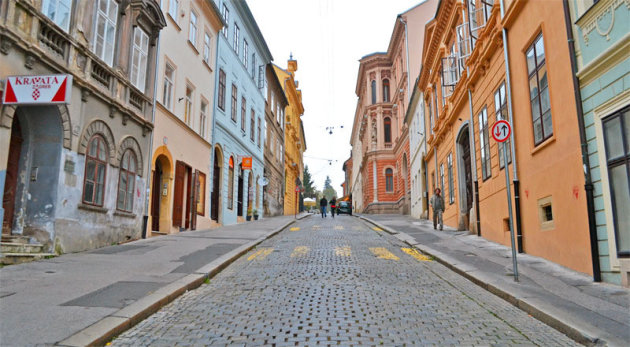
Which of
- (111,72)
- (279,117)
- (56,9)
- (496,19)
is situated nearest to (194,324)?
(56,9)

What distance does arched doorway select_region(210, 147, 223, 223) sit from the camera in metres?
22.4

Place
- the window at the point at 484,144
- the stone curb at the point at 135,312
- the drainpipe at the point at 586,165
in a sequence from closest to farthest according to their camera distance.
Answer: the stone curb at the point at 135,312
the drainpipe at the point at 586,165
the window at the point at 484,144

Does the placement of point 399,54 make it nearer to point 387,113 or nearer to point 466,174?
point 387,113

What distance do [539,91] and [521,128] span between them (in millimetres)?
1330

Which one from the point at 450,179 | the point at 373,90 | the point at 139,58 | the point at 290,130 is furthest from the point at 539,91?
the point at 373,90

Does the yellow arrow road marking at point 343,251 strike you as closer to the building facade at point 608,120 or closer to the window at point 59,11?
the building facade at point 608,120

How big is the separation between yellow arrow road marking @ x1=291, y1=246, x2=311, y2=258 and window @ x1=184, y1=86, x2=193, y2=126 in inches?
357

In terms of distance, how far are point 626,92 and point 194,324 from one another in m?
6.57

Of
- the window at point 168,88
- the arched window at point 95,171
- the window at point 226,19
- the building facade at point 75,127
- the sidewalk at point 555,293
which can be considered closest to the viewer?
the sidewalk at point 555,293

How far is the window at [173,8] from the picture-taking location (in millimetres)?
17078

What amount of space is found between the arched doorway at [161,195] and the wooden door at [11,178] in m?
6.55

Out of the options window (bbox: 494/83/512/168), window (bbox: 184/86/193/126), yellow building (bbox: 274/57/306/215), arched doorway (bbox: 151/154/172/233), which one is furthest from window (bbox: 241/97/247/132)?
window (bbox: 494/83/512/168)

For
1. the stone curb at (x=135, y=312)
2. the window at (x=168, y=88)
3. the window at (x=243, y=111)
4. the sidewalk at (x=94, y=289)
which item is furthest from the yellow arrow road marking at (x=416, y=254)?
the window at (x=243, y=111)

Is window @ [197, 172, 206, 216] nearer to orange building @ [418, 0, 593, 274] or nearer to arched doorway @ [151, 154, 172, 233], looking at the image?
arched doorway @ [151, 154, 172, 233]
